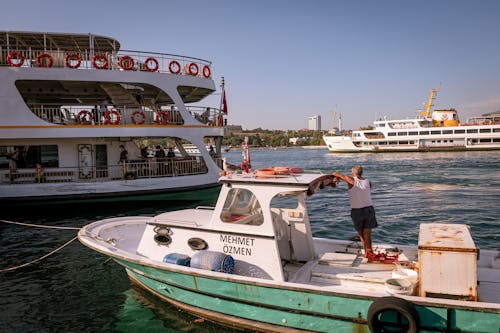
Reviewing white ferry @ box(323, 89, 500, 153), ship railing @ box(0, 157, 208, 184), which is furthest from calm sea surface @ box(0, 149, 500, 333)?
white ferry @ box(323, 89, 500, 153)

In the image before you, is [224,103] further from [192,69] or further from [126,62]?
[126,62]

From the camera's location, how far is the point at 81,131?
16328mm

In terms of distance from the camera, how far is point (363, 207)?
7.08 meters

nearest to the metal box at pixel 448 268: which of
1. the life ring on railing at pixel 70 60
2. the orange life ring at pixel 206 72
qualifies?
the orange life ring at pixel 206 72

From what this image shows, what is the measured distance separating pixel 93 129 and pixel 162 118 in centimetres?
287

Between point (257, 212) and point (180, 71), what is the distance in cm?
1272

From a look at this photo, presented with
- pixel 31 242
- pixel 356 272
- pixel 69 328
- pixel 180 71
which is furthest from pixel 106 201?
pixel 356 272

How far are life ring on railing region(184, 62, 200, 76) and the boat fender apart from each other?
15.2 m

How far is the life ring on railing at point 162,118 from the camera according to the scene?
56.5 ft

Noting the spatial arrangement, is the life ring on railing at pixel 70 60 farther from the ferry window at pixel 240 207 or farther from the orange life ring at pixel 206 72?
the ferry window at pixel 240 207

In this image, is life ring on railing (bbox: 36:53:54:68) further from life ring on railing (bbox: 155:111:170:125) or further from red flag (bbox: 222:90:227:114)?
red flag (bbox: 222:90:227:114)

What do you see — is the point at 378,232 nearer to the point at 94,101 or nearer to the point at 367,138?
Result: the point at 94,101

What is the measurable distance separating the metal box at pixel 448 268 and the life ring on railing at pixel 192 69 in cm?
1502

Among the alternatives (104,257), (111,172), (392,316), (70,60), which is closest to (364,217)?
(392,316)
